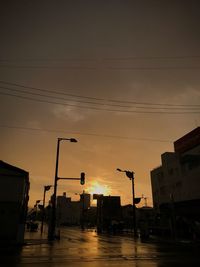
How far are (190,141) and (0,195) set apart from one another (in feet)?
107

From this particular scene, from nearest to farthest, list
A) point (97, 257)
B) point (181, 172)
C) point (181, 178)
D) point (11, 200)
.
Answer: point (97, 257), point (11, 200), point (181, 178), point (181, 172)

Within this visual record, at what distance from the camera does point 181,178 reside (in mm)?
50375

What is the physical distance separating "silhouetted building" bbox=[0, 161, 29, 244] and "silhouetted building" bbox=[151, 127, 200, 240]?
17.1 meters

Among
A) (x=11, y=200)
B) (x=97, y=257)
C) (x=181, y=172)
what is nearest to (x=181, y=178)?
(x=181, y=172)

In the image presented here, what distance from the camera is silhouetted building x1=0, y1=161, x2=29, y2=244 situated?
27484mm

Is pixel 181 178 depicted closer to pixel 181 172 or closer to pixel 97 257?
pixel 181 172

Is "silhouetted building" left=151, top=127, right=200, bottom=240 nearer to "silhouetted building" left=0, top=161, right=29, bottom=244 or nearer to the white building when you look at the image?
the white building

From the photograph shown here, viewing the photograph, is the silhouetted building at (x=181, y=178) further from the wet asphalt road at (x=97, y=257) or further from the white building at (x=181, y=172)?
the wet asphalt road at (x=97, y=257)

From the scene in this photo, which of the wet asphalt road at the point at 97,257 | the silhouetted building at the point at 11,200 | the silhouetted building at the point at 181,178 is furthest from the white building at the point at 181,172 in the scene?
the wet asphalt road at the point at 97,257

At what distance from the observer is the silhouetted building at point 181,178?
113 ft

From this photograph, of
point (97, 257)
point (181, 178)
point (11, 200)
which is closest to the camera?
point (97, 257)

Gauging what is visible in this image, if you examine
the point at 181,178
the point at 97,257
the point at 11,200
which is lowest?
the point at 97,257

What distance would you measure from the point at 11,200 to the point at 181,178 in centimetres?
3250

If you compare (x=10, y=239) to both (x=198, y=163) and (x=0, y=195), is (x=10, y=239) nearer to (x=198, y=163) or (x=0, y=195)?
(x=0, y=195)
